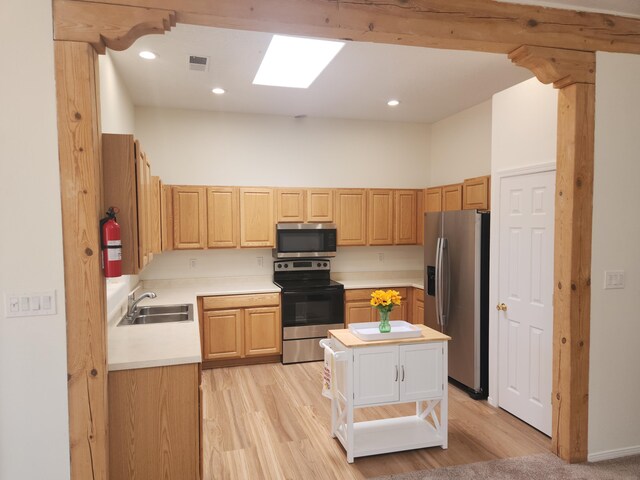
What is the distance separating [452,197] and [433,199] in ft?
1.48

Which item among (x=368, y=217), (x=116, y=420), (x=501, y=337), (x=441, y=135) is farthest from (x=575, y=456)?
(x=441, y=135)

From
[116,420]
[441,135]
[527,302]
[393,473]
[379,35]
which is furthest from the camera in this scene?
[441,135]

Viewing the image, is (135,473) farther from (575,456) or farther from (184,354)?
(575,456)

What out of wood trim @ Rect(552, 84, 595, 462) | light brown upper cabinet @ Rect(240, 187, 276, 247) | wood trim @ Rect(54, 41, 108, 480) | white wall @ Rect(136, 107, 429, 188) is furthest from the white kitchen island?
white wall @ Rect(136, 107, 429, 188)

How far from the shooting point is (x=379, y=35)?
7.53 feet

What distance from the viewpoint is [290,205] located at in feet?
16.2

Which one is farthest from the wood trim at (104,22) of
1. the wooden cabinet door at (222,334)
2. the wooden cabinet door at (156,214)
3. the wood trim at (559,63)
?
the wooden cabinet door at (222,334)

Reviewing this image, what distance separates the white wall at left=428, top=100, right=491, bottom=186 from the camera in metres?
4.64

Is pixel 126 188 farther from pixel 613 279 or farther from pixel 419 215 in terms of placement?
pixel 419 215

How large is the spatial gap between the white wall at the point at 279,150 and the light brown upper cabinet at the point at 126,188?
281cm

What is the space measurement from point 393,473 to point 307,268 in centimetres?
288

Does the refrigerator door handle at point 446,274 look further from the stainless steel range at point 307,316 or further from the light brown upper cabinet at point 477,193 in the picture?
the stainless steel range at point 307,316

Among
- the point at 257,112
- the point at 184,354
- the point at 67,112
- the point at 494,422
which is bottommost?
the point at 494,422

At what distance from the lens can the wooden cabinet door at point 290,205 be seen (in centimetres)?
490
